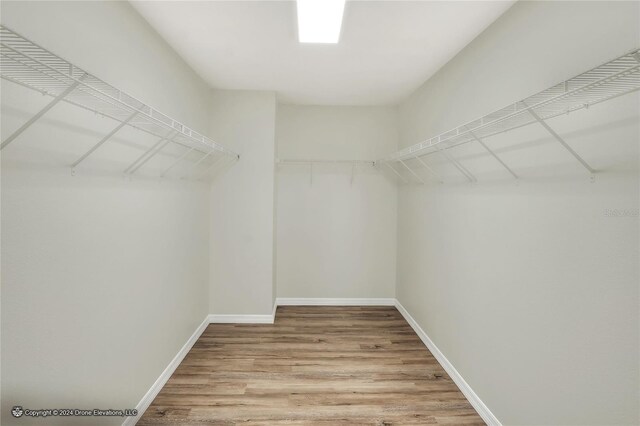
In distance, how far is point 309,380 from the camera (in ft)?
7.65

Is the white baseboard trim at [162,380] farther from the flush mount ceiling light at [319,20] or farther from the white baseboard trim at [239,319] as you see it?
the flush mount ceiling light at [319,20]

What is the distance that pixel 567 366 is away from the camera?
1.38 metres

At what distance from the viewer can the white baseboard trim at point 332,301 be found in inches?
154

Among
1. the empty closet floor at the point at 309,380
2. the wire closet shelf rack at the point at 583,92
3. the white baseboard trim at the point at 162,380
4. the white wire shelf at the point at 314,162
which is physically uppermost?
the white wire shelf at the point at 314,162

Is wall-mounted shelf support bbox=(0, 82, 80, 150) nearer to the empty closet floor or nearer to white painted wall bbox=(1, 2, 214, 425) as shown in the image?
white painted wall bbox=(1, 2, 214, 425)

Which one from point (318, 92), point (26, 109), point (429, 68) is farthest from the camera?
point (318, 92)

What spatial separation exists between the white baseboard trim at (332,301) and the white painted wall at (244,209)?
0.56 metres

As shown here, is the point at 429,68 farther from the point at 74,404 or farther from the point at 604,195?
the point at 74,404

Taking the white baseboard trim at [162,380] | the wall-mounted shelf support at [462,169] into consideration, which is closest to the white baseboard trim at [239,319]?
the white baseboard trim at [162,380]

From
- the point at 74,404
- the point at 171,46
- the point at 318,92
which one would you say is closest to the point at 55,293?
the point at 74,404

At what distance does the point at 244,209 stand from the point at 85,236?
1921 mm

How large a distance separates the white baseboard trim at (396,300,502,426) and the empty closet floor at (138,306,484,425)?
1.7 inches

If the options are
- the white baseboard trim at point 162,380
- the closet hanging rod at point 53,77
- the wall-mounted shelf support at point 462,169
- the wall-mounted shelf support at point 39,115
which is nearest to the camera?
the closet hanging rod at point 53,77

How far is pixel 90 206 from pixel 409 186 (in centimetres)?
290
